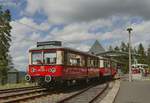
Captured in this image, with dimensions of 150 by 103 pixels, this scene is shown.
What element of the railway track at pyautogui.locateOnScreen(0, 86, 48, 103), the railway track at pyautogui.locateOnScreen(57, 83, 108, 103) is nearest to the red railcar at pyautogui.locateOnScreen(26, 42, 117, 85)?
the railway track at pyautogui.locateOnScreen(0, 86, 48, 103)

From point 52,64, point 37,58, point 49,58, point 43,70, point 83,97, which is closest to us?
point 83,97

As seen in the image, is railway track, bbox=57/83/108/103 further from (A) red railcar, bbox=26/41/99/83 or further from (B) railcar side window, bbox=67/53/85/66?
(B) railcar side window, bbox=67/53/85/66

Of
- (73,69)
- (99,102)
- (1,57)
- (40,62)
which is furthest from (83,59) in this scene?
(1,57)

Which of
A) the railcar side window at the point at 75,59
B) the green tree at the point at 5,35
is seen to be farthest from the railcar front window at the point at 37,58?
the green tree at the point at 5,35

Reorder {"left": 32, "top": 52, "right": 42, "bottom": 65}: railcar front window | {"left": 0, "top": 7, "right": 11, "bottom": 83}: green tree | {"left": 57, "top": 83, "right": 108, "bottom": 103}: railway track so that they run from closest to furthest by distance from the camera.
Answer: {"left": 57, "top": 83, "right": 108, "bottom": 103}: railway track → {"left": 32, "top": 52, "right": 42, "bottom": 65}: railcar front window → {"left": 0, "top": 7, "right": 11, "bottom": 83}: green tree

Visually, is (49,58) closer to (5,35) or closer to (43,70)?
(43,70)

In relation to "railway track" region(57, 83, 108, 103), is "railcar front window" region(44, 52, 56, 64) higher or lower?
higher

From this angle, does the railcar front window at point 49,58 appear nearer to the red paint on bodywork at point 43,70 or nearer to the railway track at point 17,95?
the red paint on bodywork at point 43,70

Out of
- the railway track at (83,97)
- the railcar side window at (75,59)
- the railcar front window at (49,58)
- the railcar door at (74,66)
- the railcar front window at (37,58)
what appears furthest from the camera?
the railcar side window at (75,59)

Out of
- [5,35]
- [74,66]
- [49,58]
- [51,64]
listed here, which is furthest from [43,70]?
[5,35]

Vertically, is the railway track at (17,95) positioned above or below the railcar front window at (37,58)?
below

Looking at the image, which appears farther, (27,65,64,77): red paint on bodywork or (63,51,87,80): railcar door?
(63,51,87,80): railcar door

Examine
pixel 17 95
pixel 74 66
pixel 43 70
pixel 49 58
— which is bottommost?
pixel 17 95

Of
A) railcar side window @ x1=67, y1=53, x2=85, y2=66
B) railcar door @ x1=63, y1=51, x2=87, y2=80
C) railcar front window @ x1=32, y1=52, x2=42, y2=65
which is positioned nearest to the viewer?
railcar front window @ x1=32, y1=52, x2=42, y2=65
